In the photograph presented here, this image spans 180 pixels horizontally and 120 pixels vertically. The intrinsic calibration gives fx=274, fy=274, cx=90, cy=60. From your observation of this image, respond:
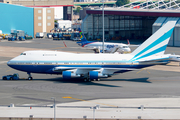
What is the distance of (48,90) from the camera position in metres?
39.2

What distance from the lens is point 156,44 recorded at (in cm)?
4556

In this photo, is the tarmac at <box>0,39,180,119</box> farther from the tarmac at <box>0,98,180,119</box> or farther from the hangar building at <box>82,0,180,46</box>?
the hangar building at <box>82,0,180,46</box>

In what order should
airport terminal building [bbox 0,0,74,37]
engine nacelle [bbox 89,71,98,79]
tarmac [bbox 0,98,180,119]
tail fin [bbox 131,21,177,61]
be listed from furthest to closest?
1. airport terminal building [bbox 0,0,74,37]
2. tail fin [bbox 131,21,177,61]
3. engine nacelle [bbox 89,71,98,79]
4. tarmac [bbox 0,98,180,119]

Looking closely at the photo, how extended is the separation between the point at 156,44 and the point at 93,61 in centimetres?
1087

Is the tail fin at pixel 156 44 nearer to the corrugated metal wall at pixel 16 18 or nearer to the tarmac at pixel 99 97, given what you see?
the tarmac at pixel 99 97

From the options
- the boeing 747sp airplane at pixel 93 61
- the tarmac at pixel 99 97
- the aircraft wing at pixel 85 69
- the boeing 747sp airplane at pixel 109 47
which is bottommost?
the tarmac at pixel 99 97

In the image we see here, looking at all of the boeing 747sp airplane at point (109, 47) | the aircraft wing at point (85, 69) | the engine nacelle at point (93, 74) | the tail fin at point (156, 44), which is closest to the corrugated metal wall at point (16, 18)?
the boeing 747sp airplane at point (109, 47)

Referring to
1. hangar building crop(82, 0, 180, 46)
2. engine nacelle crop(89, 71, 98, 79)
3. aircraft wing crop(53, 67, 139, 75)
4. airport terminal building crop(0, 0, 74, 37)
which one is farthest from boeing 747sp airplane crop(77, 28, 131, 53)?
airport terminal building crop(0, 0, 74, 37)

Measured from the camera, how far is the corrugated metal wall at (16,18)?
489 feet

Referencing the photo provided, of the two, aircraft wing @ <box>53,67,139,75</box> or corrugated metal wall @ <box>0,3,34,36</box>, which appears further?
corrugated metal wall @ <box>0,3,34,36</box>

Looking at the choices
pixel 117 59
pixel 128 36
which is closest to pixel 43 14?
pixel 128 36

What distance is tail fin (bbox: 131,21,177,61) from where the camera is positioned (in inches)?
1773

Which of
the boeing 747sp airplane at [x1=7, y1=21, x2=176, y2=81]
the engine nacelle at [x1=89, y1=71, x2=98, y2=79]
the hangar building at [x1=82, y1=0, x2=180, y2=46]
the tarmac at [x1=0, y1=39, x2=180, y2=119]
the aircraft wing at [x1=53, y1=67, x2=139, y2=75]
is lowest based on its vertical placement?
the tarmac at [x1=0, y1=39, x2=180, y2=119]

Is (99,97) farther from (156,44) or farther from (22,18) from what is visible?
(22,18)
